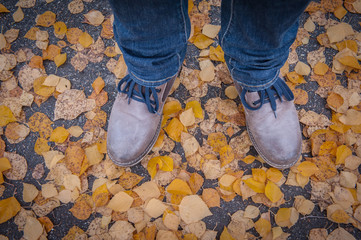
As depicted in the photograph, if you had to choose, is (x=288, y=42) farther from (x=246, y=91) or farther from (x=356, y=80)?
(x=356, y=80)

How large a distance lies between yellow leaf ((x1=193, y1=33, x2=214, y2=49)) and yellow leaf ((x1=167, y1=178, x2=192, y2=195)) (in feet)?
2.60

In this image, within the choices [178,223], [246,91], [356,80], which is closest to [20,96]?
[178,223]

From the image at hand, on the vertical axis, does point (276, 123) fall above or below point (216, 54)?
below

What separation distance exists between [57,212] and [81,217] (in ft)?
0.40

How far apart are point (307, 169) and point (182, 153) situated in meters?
0.62

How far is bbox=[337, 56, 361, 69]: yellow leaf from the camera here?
1.26 metres

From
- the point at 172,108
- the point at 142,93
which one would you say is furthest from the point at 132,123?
the point at 172,108

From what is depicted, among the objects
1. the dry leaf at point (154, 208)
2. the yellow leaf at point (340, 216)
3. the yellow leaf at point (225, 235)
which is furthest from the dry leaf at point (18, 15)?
the yellow leaf at point (340, 216)

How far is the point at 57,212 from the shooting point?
1.11 meters

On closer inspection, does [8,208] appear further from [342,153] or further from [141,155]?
[342,153]

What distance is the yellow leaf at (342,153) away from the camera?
1119 mm

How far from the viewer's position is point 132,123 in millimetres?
1087

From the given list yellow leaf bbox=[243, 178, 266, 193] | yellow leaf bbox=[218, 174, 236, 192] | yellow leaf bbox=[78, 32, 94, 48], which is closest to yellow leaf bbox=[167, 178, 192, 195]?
yellow leaf bbox=[218, 174, 236, 192]

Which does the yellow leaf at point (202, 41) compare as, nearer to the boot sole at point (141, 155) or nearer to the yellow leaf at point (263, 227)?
the boot sole at point (141, 155)
